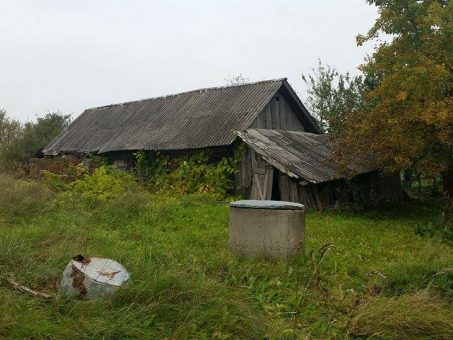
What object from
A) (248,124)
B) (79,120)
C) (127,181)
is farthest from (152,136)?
(79,120)

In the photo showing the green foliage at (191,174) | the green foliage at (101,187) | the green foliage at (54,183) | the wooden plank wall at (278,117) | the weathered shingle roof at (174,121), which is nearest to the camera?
the green foliage at (101,187)

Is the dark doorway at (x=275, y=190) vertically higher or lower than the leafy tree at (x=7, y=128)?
lower

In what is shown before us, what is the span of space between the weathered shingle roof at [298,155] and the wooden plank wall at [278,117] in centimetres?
53

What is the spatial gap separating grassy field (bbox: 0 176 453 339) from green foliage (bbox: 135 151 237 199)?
6.45 m

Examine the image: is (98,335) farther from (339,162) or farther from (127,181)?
(127,181)

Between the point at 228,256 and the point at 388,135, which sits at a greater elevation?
the point at 388,135

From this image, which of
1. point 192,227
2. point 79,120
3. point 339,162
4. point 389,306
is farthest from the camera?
point 79,120

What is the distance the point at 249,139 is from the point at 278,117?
3790 mm

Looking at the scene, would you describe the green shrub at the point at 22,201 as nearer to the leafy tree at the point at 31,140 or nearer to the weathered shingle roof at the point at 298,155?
the weathered shingle roof at the point at 298,155

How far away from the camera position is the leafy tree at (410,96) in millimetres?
11336

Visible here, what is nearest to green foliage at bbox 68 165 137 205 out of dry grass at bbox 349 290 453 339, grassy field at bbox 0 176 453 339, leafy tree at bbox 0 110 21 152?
grassy field at bbox 0 176 453 339

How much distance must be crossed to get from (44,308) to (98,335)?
846 mm

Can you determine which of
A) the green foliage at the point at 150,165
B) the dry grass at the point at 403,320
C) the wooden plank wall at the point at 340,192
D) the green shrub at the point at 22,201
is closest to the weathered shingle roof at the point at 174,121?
the green foliage at the point at 150,165

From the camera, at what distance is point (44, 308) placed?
4461 mm
